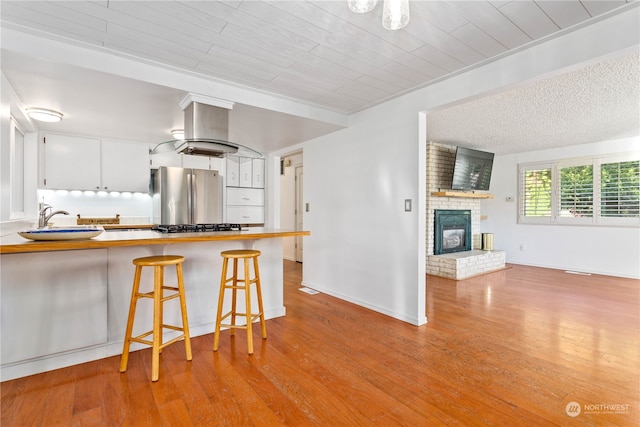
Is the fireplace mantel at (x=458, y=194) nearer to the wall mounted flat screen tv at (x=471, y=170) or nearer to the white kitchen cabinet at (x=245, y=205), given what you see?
the wall mounted flat screen tv at (x=471, y=170)

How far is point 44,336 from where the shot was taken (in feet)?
6.97

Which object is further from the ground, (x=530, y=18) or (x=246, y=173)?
(x=530, y=18)

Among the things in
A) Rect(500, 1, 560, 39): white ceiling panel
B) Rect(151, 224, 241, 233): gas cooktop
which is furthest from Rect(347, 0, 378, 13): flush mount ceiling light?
Rect(151, 224, 241, 233): gas cooktop

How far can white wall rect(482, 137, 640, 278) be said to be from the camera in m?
5.16

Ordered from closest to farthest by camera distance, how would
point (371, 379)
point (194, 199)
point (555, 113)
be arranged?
point (371, 379) < point (555, 113) < point (194, 199)

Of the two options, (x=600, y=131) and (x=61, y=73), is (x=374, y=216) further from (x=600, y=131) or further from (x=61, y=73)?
(x=600, y=131)

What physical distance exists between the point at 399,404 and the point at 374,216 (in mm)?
2025

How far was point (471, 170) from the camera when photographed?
586 centimetres

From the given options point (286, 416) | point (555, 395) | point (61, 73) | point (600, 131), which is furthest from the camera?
point (600, 131)

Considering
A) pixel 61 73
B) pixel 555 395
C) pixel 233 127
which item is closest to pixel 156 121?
pixel 233 127

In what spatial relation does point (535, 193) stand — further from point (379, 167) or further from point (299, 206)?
point (299, 206)

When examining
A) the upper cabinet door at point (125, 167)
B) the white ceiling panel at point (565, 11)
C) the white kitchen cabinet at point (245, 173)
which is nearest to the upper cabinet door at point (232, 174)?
the white kitchen cabinet at point (245, 173)

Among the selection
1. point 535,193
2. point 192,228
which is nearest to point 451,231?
point 535,193

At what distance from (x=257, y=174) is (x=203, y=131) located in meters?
3.01
